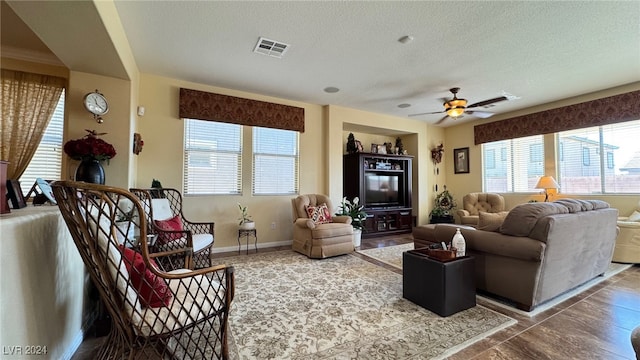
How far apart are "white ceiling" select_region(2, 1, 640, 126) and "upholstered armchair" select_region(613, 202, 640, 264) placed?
2.19 meters

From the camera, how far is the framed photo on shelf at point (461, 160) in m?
6.53

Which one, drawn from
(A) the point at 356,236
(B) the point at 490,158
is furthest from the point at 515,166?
(A) the point at 356,236

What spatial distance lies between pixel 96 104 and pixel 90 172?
2.72ft

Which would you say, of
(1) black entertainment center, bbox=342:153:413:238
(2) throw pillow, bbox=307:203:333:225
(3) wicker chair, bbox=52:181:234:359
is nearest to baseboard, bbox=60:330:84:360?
(3) wicker chair, bbox=52:181:234:359

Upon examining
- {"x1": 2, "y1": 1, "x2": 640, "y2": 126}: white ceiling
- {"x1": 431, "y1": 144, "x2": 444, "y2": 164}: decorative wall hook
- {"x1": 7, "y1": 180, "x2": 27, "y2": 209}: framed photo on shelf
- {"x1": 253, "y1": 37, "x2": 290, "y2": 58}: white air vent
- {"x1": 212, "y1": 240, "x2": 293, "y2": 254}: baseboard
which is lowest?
{"x1": 212, "y1": 240, "x2": 293, "y2": 254}: baseboard

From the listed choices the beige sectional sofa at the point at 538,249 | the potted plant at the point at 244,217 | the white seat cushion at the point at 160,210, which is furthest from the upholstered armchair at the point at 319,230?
the white seat cushion at the point at 160,210

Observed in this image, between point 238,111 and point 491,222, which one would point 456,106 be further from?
point 238,111

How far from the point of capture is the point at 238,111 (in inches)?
177

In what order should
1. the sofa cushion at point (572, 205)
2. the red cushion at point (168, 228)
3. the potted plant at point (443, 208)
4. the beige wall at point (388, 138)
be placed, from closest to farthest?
the sofa cushion at point (572, 205) < the red cushion at point (168, 228) < the beige wall at point (388, 138) < the potted plant at point (443, 208)

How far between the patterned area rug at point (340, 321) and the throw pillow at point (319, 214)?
3.97ft

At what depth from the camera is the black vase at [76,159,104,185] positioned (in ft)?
8.79

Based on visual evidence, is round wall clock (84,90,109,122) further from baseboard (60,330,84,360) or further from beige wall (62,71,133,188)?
baseboard (60,330,84,360)

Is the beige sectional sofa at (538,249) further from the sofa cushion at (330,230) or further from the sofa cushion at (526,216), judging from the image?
the sofa cushion at (330,230)

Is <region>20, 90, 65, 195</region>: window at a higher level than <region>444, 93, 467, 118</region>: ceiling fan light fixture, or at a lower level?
lower
